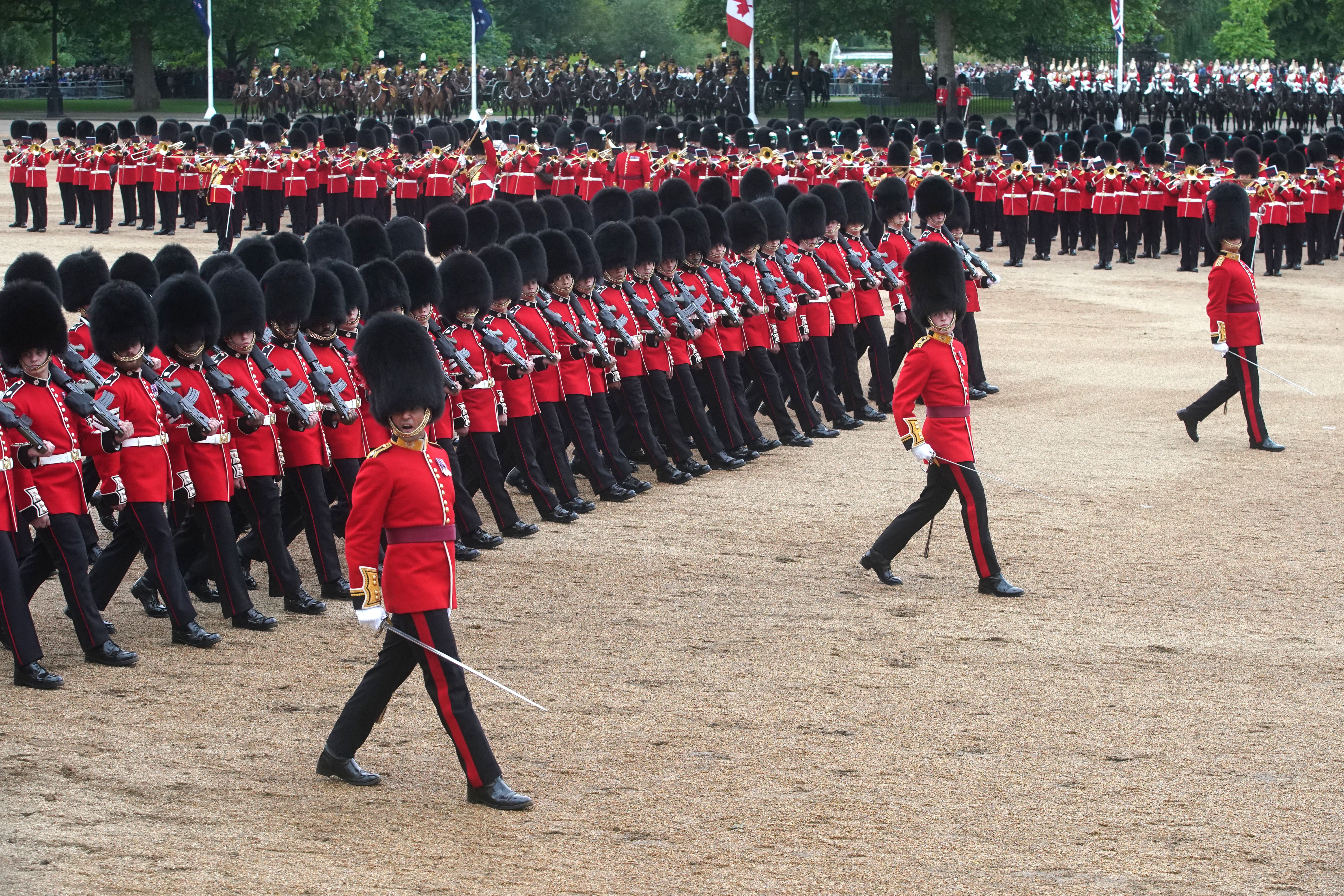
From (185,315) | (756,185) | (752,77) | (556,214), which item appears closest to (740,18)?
(752,77)

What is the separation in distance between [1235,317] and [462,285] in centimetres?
Result: 435

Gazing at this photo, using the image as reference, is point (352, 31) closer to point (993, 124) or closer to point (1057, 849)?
point (993, 124)

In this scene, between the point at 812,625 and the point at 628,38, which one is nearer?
the point at 812,625

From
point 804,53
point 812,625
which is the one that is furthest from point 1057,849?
point 804,53

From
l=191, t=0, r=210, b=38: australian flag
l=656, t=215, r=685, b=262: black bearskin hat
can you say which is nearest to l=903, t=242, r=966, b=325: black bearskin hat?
l=656, t=215, r=685, b=262: black bearskin hat

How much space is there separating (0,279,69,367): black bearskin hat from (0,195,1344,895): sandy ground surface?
3.34 feet

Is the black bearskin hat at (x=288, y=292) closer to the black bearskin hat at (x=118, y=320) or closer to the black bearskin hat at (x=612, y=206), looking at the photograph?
the black bearskin hat at (x=118, y=320)

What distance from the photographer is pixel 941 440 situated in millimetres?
6758

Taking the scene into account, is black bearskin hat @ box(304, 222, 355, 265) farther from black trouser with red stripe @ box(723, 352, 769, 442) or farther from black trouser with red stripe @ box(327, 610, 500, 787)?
black trouser with red stripe @ box(327, 610, 500, 787)

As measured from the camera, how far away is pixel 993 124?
22875 millimetres

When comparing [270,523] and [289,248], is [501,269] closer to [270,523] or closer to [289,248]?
[289,248]

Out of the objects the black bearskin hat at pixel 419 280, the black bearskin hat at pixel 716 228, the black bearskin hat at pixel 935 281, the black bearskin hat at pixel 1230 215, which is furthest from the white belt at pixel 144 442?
the black bearskin hat at pixel 1230 215

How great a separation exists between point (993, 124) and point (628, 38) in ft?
122

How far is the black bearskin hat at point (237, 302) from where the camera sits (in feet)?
21.0
